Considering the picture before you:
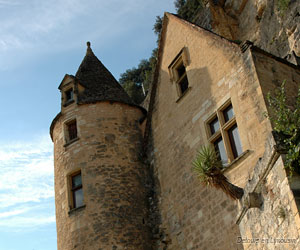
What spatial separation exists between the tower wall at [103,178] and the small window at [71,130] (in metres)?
0.19

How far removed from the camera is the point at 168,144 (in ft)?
46.2

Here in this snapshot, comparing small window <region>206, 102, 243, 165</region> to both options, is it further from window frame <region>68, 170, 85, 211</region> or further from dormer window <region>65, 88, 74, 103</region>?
dormer window <region>65, 88, 74, 103</region>

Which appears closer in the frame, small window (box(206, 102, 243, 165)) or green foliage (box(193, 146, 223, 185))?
green foliage (box(193, 146, 223, 185))

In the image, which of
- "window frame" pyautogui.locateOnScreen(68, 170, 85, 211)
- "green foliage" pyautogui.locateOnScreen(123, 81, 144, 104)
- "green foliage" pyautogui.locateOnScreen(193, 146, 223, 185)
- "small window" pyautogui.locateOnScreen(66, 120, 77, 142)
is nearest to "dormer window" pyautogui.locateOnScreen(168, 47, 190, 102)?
"small window" pyautogui.locateOnScreen(66, 120, 77, 142)

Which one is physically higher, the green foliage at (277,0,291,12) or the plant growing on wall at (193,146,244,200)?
the green foliage at (277,0,291,12)

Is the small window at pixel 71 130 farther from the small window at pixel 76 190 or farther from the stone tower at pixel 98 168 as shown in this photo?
the small window at pixel 76 190

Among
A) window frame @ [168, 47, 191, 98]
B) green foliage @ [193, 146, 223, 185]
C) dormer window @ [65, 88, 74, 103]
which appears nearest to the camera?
green foliage @ [193, 146, 223, 185]

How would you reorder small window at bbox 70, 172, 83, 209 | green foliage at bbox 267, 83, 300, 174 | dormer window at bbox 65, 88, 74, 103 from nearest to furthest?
1. green foliage at bbox 267, 83, 300, 174
2. small window at bbox 70, 172, 83, 209
3. dormer window at bbox 65, 88, 74, 103

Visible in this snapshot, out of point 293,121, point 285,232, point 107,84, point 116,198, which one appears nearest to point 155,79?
point 107,84

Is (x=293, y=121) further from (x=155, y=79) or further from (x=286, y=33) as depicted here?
(x=286, y=33)

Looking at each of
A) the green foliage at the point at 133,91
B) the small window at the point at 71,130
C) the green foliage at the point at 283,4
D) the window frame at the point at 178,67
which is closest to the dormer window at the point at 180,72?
the window frame at the point at 178,67

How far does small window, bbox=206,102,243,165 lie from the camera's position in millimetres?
11367

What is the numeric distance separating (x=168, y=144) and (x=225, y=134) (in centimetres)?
283

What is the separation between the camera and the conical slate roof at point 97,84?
1630 cm
